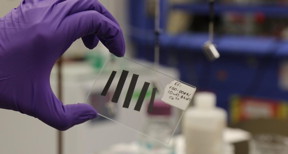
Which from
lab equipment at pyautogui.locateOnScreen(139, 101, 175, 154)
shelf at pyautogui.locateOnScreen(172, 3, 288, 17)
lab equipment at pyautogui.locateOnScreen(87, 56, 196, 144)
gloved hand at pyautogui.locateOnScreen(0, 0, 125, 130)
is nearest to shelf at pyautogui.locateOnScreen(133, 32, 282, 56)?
shelf at pyautogui.locateOnScreen(172, 3, 288, 17)

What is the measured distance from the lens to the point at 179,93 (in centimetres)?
90

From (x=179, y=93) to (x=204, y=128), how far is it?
40 centimetres

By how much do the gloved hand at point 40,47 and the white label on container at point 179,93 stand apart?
0.53ft

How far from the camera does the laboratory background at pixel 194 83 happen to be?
123cm

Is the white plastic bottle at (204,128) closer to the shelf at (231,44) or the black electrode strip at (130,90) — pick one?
the black electrode strip at (130,90)

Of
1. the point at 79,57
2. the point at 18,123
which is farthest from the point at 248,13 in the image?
the point at 18,123

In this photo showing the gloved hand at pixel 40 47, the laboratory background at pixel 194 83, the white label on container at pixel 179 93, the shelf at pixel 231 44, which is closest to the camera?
the gloved hand at pixel 40 47

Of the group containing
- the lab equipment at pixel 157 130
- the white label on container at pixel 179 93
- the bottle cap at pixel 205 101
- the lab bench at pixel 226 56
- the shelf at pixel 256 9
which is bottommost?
the lab equipment at pixel 157 130

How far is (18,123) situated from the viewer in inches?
47.0

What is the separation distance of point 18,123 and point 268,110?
6.18 ft

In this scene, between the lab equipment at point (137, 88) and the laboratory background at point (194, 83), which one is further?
the laboratory background at point (194, 83)

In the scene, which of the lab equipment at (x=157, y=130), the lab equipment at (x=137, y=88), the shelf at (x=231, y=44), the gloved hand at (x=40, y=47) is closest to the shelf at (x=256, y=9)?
the shelf at (x=231, y=44)

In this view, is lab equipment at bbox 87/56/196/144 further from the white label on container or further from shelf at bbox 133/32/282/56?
shelf at bbox 133/32/282/56

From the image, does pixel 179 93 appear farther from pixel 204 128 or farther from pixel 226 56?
pixel 226 56
